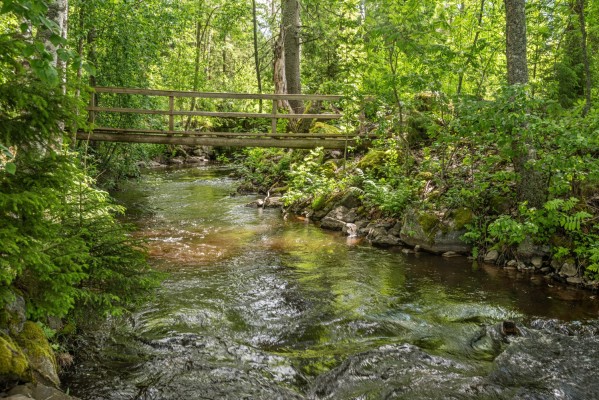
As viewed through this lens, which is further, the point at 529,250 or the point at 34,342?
the point at 529,250

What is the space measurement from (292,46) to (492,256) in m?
11.0

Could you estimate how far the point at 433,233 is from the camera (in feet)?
28.9

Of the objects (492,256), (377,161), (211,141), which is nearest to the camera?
(492,256)

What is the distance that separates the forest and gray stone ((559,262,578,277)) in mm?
35

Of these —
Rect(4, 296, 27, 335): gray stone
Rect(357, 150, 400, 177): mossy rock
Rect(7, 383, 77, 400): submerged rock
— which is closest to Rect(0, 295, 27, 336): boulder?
Rect(4, 296, 27, 335): gray stone

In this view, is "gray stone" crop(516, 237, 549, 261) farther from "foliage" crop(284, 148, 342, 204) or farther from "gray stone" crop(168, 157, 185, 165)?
"gray stone" crop(168, 157, 185, 165)

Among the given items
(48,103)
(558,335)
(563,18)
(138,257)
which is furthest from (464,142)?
(48,103)

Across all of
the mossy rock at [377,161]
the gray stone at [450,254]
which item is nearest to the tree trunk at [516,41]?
the gray stone at [450,254]

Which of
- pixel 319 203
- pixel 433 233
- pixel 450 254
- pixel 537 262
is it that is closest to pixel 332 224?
pixel 319 203

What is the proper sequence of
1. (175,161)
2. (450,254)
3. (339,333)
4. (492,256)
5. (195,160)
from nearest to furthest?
(339,333) → (492,256) → (450,254) → (175,161) → (195,160)

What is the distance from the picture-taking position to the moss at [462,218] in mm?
8562

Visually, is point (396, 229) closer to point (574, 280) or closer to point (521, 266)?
point (521, 266)

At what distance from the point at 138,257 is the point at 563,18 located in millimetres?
11603

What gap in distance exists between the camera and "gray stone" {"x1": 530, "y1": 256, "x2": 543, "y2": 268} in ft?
24.7
